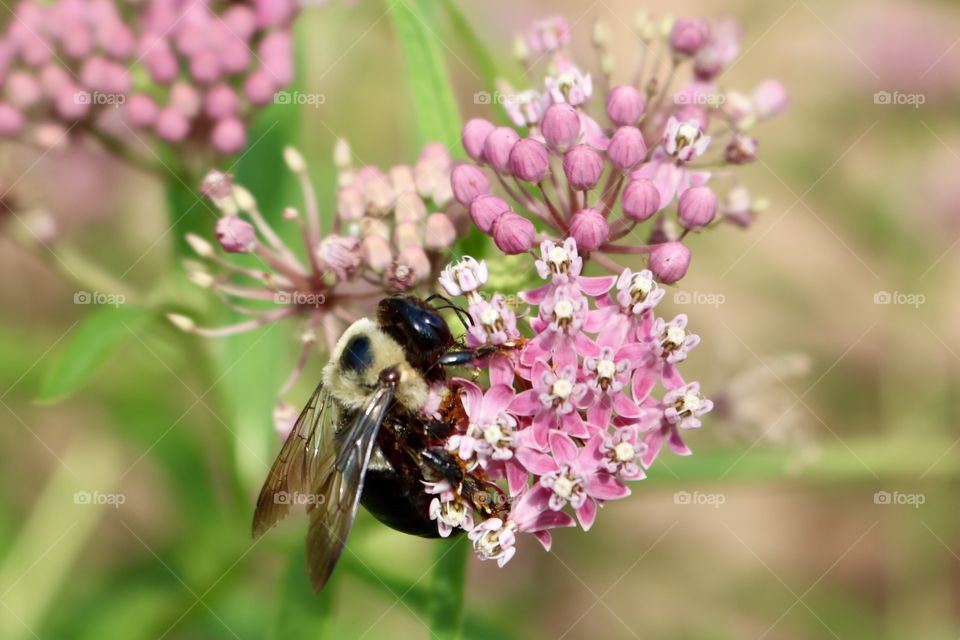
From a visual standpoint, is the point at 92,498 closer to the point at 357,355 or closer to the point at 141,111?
the point at 141,111

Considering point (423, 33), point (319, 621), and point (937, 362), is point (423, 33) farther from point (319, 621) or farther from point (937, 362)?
point (937, 362)

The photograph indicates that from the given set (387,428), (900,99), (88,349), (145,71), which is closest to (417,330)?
(387,428)

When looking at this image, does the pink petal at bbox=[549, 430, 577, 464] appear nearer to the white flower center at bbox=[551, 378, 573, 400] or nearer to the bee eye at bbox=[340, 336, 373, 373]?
the white flower center at bbox=[551, 378, 573, 400]

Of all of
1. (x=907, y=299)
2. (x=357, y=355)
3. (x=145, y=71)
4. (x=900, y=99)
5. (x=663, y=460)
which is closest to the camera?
(x=357, y=355)

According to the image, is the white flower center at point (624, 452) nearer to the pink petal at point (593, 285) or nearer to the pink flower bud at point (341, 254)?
the pink petal at point (593, 285)

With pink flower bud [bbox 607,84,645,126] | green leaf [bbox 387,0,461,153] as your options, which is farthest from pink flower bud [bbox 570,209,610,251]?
green leaf [bbox 387,0,461,153]

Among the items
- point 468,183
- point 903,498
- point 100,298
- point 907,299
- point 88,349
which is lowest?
point 88,349

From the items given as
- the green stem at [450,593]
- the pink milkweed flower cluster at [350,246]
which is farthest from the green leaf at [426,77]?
the green stem at [450,593]

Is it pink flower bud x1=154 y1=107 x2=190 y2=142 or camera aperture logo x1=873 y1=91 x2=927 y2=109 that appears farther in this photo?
camera aperture logo x1=873 y1=91 x2=927 y2=109
